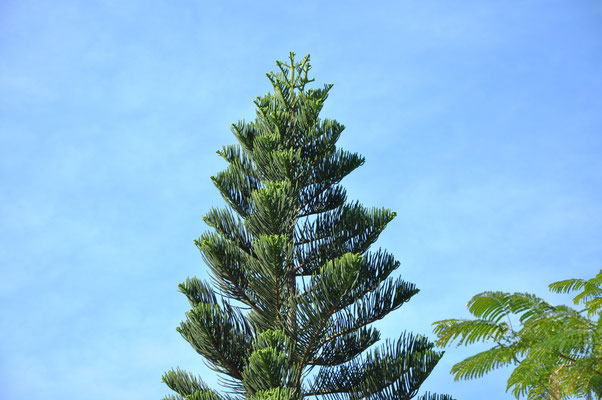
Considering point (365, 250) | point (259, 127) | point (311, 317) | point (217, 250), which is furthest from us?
point (259, 127)

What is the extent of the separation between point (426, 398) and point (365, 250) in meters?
1.52

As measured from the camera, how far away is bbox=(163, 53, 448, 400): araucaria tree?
5.26m

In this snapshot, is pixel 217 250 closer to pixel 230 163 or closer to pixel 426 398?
pixel 230 163

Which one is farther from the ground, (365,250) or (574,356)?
(365,250)

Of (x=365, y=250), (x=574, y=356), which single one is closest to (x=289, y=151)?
(x=365, y=250)

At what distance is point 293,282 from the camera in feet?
20.2

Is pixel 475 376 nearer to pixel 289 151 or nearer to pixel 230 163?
pixel 289 151

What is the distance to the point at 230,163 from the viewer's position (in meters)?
6.73

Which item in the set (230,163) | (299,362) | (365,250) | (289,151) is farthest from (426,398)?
(230,163)

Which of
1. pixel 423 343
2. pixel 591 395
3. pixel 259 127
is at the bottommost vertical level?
pixel 591 395

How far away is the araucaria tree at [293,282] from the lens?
526 cm

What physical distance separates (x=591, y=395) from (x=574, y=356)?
375 millimetres

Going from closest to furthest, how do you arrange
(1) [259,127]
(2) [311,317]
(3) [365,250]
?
(2) [311,317]
(3) [365,250]
(1) [259,127]

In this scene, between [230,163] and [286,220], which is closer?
[286,220]
